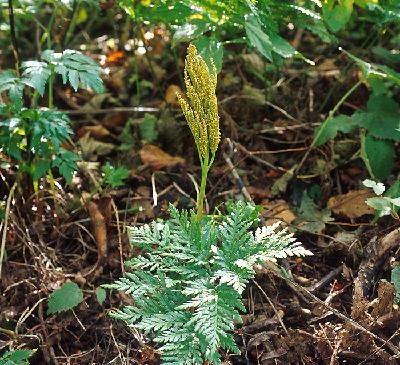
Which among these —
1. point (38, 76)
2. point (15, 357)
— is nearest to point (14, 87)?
point (38, 76)

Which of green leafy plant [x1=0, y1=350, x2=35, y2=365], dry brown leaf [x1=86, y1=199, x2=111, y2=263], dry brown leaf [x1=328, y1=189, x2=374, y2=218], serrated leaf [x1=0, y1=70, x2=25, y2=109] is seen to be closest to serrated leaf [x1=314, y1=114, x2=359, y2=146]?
dry brown leaf [x1=328, y1=189, x2=374, y2=218]

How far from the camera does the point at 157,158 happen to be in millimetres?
2807

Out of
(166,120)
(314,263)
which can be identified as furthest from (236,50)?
(314,263)

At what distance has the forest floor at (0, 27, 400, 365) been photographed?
1.98 m

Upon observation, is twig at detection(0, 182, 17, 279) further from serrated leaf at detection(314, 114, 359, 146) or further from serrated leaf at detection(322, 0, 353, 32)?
serrated leaf at detection(322, 0, 353, 32)

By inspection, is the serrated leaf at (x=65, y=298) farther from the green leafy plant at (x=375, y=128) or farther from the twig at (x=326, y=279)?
the green leafy plant at (x=375, y=128)

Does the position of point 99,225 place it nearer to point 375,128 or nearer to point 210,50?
point 210,50

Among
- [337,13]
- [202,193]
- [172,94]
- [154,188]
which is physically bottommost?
[154,188]

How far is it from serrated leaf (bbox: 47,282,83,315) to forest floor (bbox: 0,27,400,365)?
6cm

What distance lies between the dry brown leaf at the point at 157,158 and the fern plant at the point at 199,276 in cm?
97

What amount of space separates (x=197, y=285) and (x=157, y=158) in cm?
129

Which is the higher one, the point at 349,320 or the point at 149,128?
the point at 349,320

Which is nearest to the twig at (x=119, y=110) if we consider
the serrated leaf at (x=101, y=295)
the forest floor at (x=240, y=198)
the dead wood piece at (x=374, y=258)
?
the forest floor at (x=240, y=198)

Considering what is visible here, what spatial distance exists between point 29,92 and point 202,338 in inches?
62.9
